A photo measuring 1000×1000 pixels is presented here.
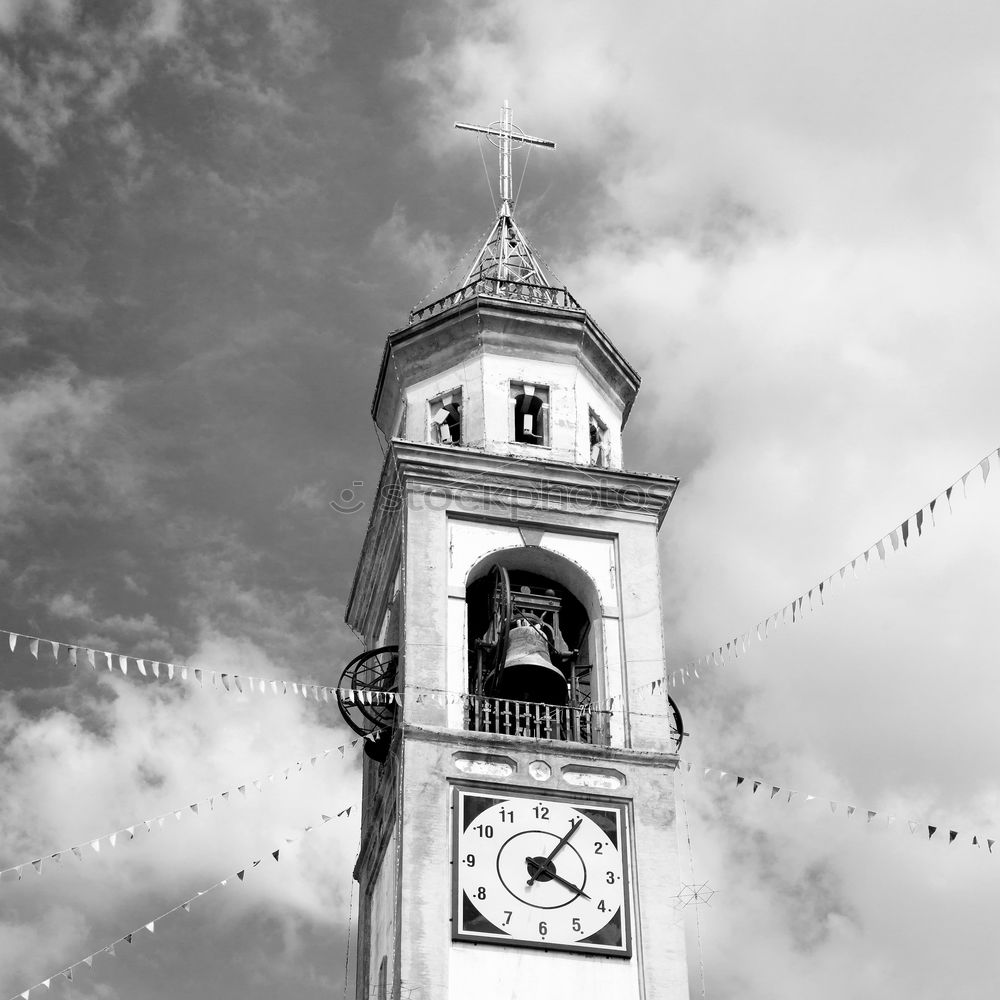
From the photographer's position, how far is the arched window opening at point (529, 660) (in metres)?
28.9

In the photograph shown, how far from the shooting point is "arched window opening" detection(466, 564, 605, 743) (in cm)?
2889

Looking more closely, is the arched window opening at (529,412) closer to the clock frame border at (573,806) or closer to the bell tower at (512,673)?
the bell tower at (512,673)

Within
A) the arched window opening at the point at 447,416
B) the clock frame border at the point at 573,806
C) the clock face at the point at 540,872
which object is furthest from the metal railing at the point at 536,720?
the arched window opening at the point at 447,416

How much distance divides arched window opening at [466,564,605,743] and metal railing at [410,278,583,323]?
193 inches

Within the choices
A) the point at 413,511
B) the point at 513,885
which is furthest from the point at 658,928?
the point at 413,511

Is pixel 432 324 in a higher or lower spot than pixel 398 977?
higher

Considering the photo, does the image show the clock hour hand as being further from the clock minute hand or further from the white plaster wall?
the white plaster wall

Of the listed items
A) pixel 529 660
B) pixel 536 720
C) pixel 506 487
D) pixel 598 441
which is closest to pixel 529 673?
pixel 529 660

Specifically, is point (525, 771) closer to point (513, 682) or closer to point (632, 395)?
point (513, 682)

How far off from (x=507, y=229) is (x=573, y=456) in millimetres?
5740

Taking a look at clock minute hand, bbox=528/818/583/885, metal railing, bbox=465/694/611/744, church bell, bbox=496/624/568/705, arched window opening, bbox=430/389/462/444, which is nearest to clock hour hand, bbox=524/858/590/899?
clock minute hand, bbox=528/818/583/885

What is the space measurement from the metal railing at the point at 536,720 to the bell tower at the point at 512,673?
5 centimetres

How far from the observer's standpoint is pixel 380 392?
34094 millimetres

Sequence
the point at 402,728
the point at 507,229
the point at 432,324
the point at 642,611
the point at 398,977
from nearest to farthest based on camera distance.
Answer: the point at 398,977
the point at 402,728
the point at 642,611
the point at 432,324
the point at 507,229
